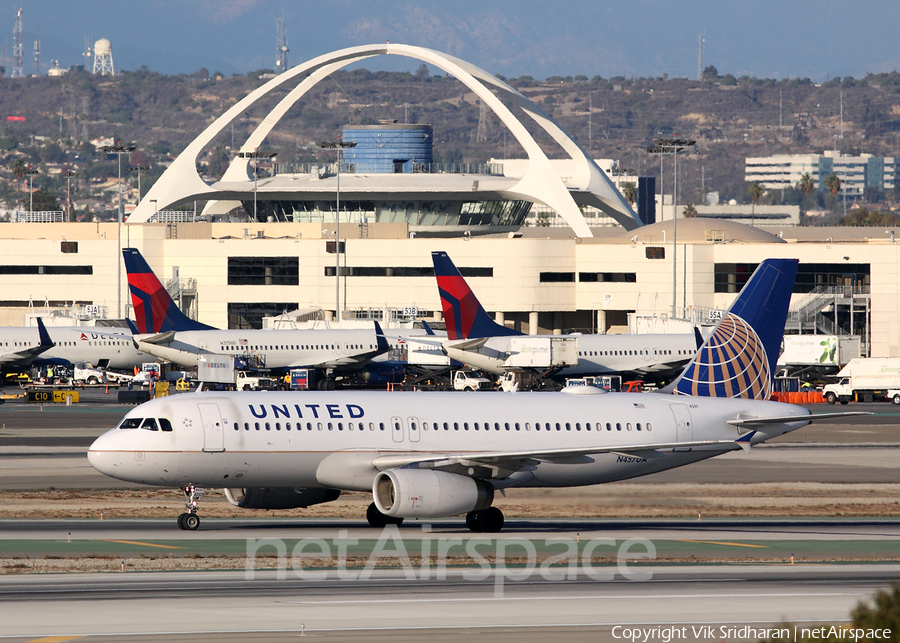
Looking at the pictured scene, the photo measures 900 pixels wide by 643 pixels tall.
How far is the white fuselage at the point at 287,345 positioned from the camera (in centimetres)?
10419

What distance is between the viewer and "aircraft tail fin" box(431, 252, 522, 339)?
93.8 metres

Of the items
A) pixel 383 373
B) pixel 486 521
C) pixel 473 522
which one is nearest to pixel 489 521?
pixel 486 521

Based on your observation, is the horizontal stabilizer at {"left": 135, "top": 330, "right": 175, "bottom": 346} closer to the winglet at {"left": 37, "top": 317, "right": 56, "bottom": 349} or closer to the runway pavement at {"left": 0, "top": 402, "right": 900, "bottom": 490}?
the winglet at {"left": 37, "top": 317, "right": 56, "bottom": 349}

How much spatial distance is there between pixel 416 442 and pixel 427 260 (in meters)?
105

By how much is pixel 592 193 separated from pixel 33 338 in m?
85.3

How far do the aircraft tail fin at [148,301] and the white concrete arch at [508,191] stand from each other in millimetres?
64106

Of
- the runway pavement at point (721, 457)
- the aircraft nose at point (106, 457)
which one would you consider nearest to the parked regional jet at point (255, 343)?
the runway pavement at point (721, 457)

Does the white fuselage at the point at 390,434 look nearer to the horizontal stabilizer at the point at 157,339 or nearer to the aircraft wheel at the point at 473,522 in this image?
the aircraft wheel at the point at 473,522

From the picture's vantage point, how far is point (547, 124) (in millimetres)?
183125

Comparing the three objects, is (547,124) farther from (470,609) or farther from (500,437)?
(470,609)

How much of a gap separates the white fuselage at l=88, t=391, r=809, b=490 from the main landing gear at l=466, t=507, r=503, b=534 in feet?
2.77

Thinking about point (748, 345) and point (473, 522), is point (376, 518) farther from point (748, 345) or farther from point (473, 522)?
point (748, 345)

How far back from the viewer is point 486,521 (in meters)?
36.0

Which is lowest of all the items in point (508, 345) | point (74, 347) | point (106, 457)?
point (74, 347)
